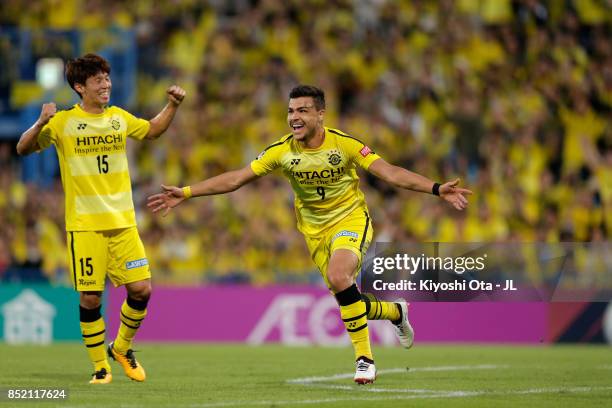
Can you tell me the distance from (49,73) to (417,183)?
A: 1267cm

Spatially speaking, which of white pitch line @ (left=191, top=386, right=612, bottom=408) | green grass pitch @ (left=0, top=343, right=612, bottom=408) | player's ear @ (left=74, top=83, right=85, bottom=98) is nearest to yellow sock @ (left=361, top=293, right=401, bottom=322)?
green grass pitch @ (left=0, top=343, right=612, bottom=408)

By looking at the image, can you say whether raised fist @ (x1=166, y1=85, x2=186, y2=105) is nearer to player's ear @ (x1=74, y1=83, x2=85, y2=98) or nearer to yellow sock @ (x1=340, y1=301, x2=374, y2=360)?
player's ear @ (x1=74, y1=83, x2=85, y2=98)

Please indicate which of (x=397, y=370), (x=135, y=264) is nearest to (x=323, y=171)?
(x=135, y=264)

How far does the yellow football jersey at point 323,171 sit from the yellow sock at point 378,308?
2.44ft

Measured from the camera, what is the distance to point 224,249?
18875 mm

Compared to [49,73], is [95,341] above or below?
below

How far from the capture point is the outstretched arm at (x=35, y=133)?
923 centimetres

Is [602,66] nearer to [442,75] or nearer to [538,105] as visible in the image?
[538,105]

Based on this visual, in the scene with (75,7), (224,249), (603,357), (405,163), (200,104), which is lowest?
(603,357)

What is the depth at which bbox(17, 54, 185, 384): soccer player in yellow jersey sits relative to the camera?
9.79 m

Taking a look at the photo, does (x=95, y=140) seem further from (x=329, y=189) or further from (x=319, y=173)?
(x=329, y=189)

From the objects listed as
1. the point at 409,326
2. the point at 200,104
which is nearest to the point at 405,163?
the point at 200,104

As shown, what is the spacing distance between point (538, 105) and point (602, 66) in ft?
4.29

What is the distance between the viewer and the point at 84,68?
9.79m
